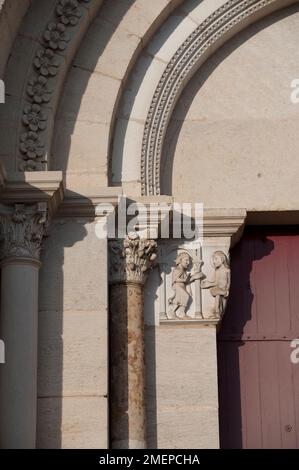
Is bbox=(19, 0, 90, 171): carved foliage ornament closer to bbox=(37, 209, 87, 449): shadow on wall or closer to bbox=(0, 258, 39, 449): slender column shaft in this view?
bbox=(37, 209, 87, 449): shadow on wall

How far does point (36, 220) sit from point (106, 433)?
1.59 m

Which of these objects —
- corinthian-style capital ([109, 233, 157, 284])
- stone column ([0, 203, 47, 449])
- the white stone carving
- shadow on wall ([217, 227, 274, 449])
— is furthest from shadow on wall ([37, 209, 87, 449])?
shadow on wall ([217, 227, 274, 449])

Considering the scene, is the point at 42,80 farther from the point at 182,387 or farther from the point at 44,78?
the point at 182,387

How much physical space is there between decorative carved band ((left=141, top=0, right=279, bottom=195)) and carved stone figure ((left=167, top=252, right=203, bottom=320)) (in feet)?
1.85

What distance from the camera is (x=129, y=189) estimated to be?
10.1 meters

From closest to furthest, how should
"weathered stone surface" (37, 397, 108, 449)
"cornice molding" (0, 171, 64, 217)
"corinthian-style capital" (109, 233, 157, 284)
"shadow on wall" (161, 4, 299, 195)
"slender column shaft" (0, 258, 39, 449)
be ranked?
"slender column shaft" (0, 258, 39, 449)
"weathered stone surface" (37, 397, 108, 449)
"cornice molding" (0, 171, 64, 217)
"corinthian-style capital" (109, 233, 157, 284)
"shadow on wall" (161, 4, 299, 195)

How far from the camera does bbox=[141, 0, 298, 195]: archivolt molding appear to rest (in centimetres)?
1013

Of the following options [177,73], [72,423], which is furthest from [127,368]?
[177,73]

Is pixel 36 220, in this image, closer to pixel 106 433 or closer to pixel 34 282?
pixel 34 282

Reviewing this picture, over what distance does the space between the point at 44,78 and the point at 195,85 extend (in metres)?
1.33
